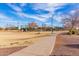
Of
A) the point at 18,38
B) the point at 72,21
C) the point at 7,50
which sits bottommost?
the point at 7,50

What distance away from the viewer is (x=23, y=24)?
278 cm

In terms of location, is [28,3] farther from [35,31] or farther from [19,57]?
[19,57]

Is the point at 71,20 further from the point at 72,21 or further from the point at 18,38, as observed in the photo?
the point at 18,38

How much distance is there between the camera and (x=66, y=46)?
2.77 meters

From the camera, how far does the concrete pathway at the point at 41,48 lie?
272cm

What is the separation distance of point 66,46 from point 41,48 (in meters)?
0.30

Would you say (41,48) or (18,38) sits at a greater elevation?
(18,38)

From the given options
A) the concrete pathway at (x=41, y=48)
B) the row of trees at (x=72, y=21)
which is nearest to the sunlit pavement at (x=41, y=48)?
the concrete pathway at (x=41, y=48)

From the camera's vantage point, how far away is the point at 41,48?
2756mm

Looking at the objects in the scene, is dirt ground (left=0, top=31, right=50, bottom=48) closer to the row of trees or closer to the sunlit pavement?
the sunlit pavement

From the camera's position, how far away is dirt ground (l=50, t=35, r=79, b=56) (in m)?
2.73

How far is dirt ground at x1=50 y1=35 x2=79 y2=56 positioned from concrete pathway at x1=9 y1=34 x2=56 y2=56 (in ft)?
0.20

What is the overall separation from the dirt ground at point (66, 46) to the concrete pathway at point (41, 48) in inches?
2.4

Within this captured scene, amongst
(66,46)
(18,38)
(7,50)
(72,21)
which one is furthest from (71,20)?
(7,50)
